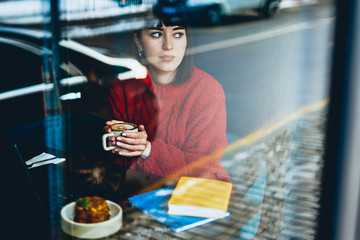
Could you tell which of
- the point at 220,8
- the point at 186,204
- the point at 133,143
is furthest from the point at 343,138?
the point at 133,143

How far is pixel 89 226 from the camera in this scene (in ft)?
2.64

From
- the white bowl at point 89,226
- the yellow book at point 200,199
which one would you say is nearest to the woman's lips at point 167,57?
the yellow book at point 200,199

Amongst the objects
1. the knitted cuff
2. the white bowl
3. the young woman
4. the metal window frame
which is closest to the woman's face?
the young woman

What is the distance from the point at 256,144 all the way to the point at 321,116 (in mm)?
645

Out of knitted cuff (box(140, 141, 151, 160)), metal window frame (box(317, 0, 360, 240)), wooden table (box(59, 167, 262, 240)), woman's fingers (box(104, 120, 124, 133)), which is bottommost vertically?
wooden table (box(59, 167, 262, 240))

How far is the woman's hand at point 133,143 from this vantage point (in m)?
1.14

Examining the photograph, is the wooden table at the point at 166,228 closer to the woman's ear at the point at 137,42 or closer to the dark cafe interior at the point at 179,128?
the dark cafe interior at the point at 179,128

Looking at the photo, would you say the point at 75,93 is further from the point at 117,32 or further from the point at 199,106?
the point at 199,106

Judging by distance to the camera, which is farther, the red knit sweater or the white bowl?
the red knit sweater

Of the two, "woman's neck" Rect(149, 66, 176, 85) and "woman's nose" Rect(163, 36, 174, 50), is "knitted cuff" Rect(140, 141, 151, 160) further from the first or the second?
"woman's nose" Rect(163, 36, 174, 50)

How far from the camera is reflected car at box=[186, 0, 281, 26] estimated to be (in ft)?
3.22

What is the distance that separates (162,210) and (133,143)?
30 cm

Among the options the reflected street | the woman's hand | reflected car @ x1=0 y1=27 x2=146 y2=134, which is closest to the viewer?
the reflected street

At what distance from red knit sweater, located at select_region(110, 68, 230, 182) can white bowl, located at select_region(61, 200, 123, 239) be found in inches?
13.0
